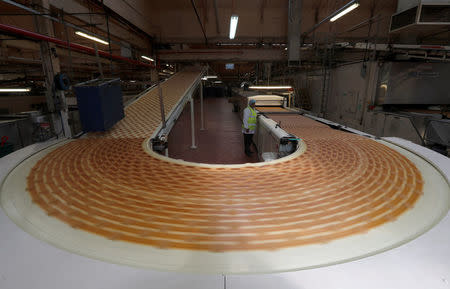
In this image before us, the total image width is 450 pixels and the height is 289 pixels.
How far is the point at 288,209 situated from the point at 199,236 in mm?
536

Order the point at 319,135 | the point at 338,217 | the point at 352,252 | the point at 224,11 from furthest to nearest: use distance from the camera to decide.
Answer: the point at 224,11 → the point at 319,135 → the point at 338,217 → the point at 352,252

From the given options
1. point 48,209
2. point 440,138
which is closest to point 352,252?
point 48,209

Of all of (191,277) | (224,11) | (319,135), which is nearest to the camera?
(191,277)

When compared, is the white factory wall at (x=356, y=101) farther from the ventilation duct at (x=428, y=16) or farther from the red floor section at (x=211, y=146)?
the red floor section at (x=211, y=146)

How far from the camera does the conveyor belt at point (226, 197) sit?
108 centimetres

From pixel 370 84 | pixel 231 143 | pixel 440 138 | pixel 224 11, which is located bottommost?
pixel 231 143

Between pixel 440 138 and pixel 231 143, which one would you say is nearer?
pixel 440 138

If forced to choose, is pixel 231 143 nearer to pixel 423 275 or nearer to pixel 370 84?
pixel 370 84

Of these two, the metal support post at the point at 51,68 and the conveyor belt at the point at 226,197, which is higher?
the metal support post at the point at 51,68

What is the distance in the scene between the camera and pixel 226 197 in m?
1.42

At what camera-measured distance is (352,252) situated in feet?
3.14

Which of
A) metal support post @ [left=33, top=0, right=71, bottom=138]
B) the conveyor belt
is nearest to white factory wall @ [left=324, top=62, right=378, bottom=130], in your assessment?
the conveyor belt

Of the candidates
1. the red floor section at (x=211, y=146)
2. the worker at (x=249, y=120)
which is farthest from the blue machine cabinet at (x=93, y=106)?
the worker at (x=249, y=120)

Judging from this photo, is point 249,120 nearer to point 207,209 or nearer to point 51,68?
point 207,209
